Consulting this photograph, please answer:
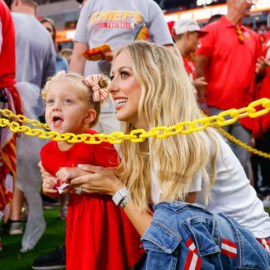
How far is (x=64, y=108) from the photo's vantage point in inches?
75.6

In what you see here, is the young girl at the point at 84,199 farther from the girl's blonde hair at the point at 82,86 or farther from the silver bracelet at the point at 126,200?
the silver bracelet at the point at 126,200

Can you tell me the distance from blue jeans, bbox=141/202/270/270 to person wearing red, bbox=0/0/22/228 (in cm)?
135

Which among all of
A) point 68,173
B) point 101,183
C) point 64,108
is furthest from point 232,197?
point 64,108

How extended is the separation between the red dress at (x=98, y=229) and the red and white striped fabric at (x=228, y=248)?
45 cm

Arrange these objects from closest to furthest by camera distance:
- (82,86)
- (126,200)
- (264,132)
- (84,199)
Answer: (126,200) < (84,199) < (82,86) < (264,132)

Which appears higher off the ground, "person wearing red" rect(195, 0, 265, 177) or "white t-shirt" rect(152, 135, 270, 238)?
"white t-shirt" rect(152, 135, 270, 238)

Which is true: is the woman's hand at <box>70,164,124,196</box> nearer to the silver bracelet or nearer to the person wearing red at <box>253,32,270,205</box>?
the silver bracelet

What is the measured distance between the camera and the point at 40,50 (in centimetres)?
328

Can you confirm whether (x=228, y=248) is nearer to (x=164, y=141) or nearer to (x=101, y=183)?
(x=164, y=141)

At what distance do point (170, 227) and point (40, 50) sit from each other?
83.0 inches

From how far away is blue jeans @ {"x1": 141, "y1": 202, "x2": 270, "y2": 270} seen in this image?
4.64 feet

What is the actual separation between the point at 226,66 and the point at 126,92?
2.19 metres

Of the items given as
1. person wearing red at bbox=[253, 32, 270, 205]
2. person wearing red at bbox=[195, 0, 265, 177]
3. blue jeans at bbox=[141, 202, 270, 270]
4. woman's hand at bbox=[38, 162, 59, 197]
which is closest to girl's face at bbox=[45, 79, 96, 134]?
woman's hand at bbox=[38, 162, 59, 197]

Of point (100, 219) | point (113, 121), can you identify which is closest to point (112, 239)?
point (100, 219)
